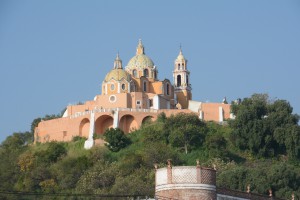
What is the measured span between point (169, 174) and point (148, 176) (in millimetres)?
31953

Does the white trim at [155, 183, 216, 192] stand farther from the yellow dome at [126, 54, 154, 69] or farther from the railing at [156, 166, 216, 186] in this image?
the yellow dome at [126, 54, 154, 69]

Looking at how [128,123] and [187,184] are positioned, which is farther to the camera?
[128,123]

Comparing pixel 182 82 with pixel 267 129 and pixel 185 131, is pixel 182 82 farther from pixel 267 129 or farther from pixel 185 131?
pixel 267 129

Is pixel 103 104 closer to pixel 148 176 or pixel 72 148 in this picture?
pixel 72 148

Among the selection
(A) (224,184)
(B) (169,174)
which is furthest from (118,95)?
(B) (169,174)

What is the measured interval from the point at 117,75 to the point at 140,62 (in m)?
5.72

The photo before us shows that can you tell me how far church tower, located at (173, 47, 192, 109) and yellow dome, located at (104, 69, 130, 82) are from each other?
567 cm

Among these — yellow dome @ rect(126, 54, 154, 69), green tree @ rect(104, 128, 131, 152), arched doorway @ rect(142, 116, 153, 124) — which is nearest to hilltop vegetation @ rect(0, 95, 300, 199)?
green tree @ rect(104, 128, 131, 152)

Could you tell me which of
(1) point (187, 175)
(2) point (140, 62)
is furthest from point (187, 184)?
(2) point (140, 62)

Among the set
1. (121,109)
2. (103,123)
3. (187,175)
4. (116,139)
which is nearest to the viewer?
(187,175)

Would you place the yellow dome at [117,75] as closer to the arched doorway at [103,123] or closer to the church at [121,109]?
the church at [121,109]

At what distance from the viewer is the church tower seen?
94125 millimetres

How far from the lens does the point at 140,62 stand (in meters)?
95.3

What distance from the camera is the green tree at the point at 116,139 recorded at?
82.9m
